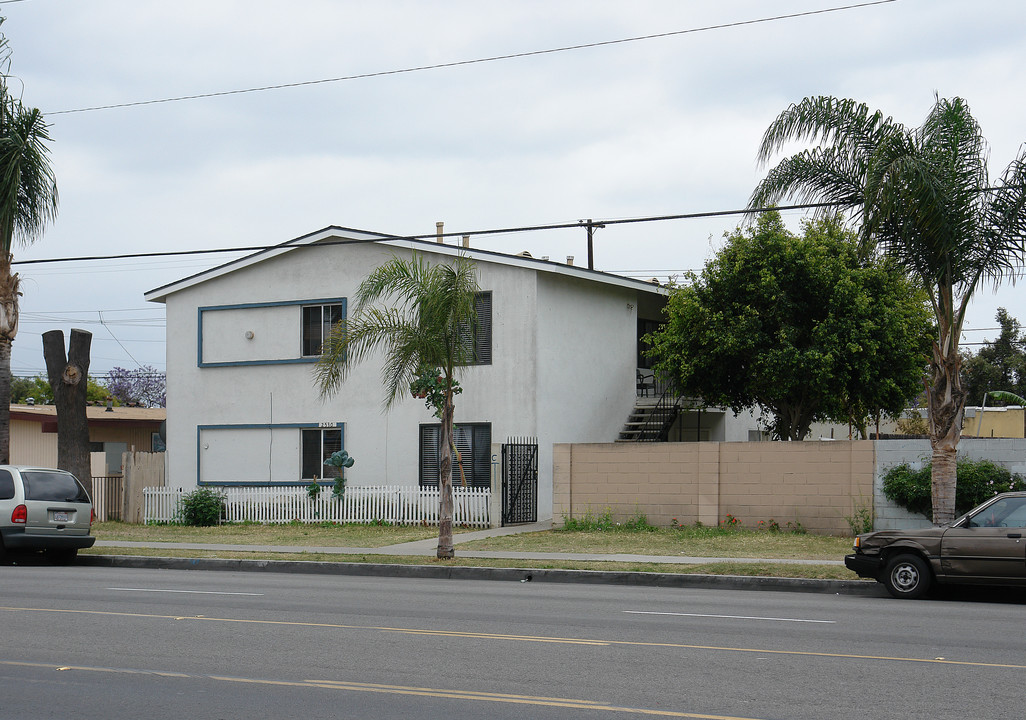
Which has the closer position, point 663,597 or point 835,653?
point 835,653

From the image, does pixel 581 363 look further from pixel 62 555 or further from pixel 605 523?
pixel 62 555

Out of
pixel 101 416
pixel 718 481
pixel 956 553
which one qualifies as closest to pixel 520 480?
pixel 718 481

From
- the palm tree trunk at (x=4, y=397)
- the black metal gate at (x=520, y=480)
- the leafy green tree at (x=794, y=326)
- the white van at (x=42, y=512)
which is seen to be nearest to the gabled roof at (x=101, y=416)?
the palm tree trunk at (x=4, y=397)

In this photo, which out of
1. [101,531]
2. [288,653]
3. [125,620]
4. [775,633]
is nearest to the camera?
[288,653]

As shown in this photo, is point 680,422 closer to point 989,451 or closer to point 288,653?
point 989,451

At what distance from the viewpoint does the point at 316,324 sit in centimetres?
Result: 2952

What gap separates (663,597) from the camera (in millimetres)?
14969

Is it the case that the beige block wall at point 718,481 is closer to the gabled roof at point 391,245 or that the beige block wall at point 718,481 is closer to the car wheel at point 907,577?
the gabled roof at point 391,245

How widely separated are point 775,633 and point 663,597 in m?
4.00

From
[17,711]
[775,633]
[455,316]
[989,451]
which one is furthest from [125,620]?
[989,451]

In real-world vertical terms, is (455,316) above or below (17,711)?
above

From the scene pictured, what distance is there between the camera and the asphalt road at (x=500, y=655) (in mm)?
7637

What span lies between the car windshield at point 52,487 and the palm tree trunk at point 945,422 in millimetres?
14923

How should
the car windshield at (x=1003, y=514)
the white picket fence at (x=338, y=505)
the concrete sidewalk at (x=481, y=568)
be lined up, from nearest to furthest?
the car windshield at (x=1003, y=514) → the concrete sidewalk at (x=481, y=568) → the white picket fence at (x=338, y=505)
